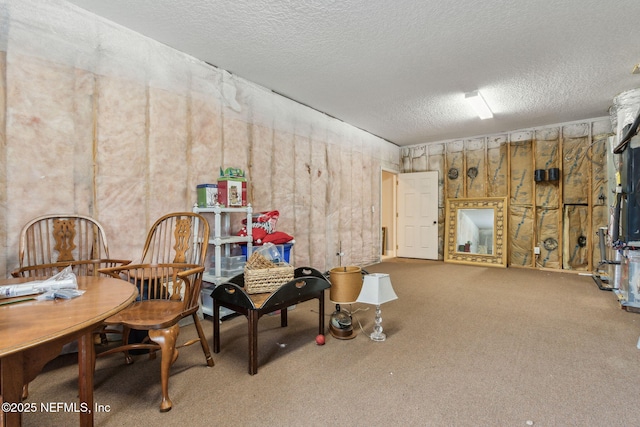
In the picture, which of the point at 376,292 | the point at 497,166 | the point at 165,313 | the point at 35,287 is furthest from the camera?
the point at 497,166

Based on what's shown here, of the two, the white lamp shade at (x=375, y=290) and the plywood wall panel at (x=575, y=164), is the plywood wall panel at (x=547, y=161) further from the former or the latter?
the white lamp shade at (x=375, y=290)

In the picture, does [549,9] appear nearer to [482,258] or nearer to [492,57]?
[492,57]

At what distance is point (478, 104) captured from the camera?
4.45 m

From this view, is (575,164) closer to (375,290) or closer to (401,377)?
(375,290)

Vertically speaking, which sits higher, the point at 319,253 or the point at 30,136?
the point at 30,136

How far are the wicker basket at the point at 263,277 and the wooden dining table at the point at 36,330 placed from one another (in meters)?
1.06

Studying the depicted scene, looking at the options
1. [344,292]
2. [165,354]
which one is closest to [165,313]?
[165,354]

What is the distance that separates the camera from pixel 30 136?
223cm

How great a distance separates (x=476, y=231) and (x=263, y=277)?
5488 millimetres

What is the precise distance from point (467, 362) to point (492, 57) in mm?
2916

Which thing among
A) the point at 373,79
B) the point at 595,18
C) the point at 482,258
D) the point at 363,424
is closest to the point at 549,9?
the point at 595,18

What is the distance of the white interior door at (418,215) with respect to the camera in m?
6.86

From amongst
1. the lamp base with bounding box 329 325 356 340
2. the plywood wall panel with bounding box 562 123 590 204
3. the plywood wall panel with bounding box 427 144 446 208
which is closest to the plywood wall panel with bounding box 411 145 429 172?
the plywood wall panel with bounding box 427 144 446 208

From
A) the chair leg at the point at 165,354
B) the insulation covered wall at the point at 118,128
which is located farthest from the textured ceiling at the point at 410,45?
the chair leg at the point at 165,354
